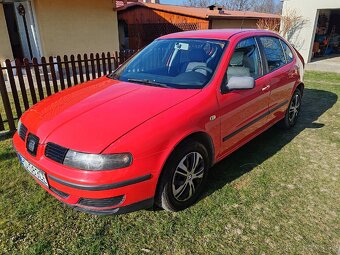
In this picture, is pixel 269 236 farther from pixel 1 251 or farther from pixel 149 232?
pixel 1 251

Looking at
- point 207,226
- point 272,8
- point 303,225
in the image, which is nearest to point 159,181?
point 207,226

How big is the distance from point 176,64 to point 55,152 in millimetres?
1743

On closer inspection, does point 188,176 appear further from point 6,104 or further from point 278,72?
point 6,104

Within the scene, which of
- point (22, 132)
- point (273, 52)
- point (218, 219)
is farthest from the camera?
point (273, 52)

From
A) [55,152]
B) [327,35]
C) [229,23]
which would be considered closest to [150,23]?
[229,23]

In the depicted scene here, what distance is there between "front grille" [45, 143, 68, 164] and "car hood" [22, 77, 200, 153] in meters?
0.04

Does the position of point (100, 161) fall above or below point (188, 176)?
above

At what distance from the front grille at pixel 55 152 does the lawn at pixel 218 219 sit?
72cm

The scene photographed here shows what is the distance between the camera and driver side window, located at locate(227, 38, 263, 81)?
11.1ft

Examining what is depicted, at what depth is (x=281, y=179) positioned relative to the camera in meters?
3.52

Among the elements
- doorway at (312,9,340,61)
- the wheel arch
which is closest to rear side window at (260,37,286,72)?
the wheel arch

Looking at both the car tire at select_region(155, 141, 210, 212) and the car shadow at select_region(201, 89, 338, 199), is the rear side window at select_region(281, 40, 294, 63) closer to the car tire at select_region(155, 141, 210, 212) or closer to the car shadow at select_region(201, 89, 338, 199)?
the car shadow at select_region(201, 89, 338, 199)

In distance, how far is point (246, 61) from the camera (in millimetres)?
3697

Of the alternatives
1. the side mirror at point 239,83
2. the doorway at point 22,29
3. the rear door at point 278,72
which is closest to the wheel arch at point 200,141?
the side mirror at point 239,83
